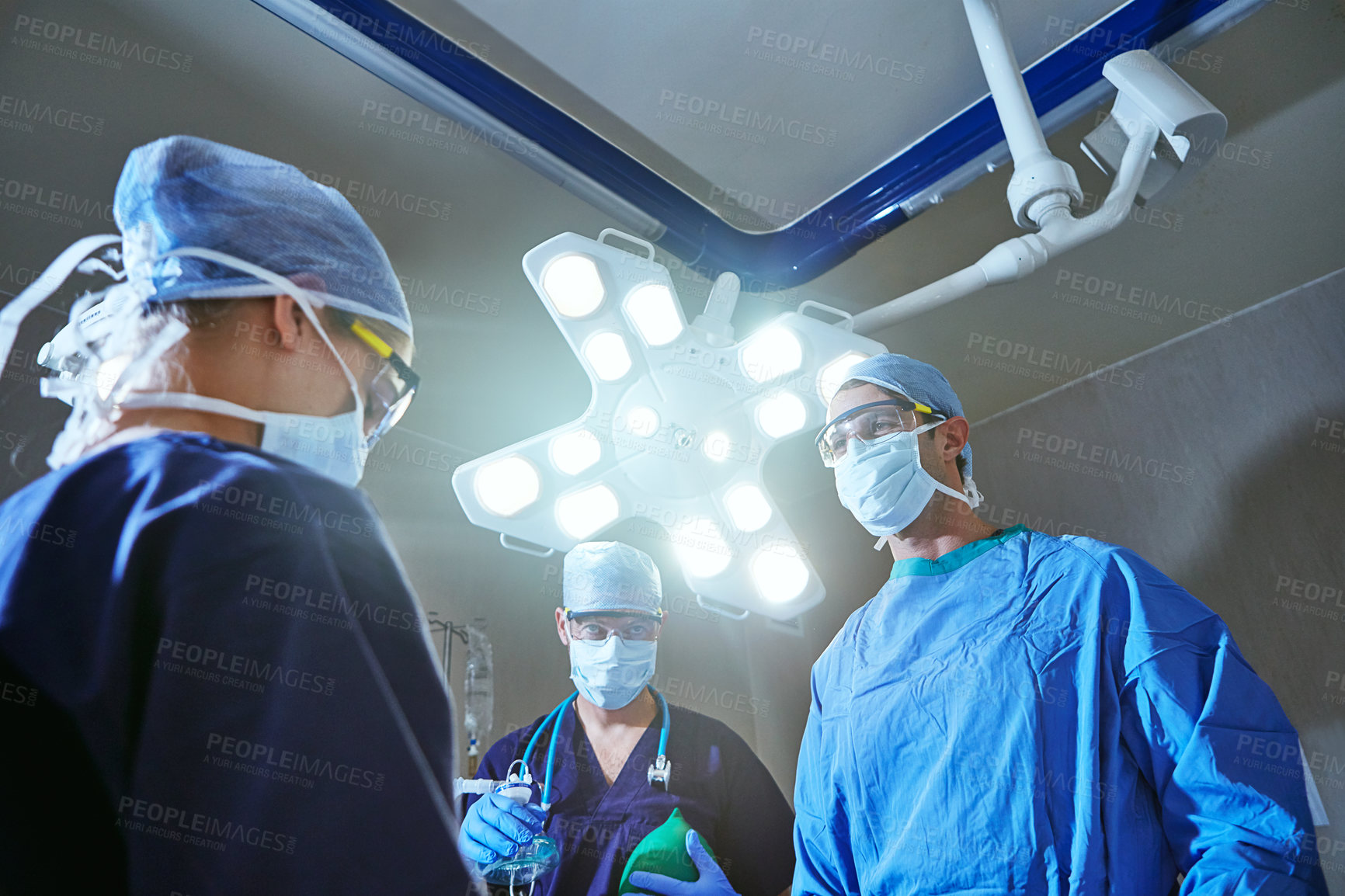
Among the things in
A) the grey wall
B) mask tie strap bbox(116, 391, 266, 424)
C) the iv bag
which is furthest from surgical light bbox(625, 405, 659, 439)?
the grey wall

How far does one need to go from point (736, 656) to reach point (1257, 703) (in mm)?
1712

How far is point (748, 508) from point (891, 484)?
429 millimetres

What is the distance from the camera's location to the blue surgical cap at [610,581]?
212cm

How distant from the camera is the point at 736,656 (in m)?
2.74

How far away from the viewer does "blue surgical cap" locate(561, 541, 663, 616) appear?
212cm

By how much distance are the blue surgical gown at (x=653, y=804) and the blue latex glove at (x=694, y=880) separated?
0.04 metres

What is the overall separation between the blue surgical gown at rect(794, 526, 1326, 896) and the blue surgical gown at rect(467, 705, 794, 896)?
13.8 inches

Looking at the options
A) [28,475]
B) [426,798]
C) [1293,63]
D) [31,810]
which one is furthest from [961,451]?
[28,475]

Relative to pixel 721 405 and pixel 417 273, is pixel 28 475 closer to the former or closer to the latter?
pixel 417 273

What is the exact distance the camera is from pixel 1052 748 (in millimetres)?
1300

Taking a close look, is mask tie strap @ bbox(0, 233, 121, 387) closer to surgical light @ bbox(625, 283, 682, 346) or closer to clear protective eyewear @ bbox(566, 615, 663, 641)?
surgical light @ bbox(625, 283, 682, 346)

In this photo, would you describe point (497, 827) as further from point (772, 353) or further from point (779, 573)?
point (772, 353)

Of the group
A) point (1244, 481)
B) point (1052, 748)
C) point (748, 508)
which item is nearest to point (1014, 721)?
point (1052, 748)

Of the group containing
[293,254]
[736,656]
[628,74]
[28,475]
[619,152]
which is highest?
[628,74]
